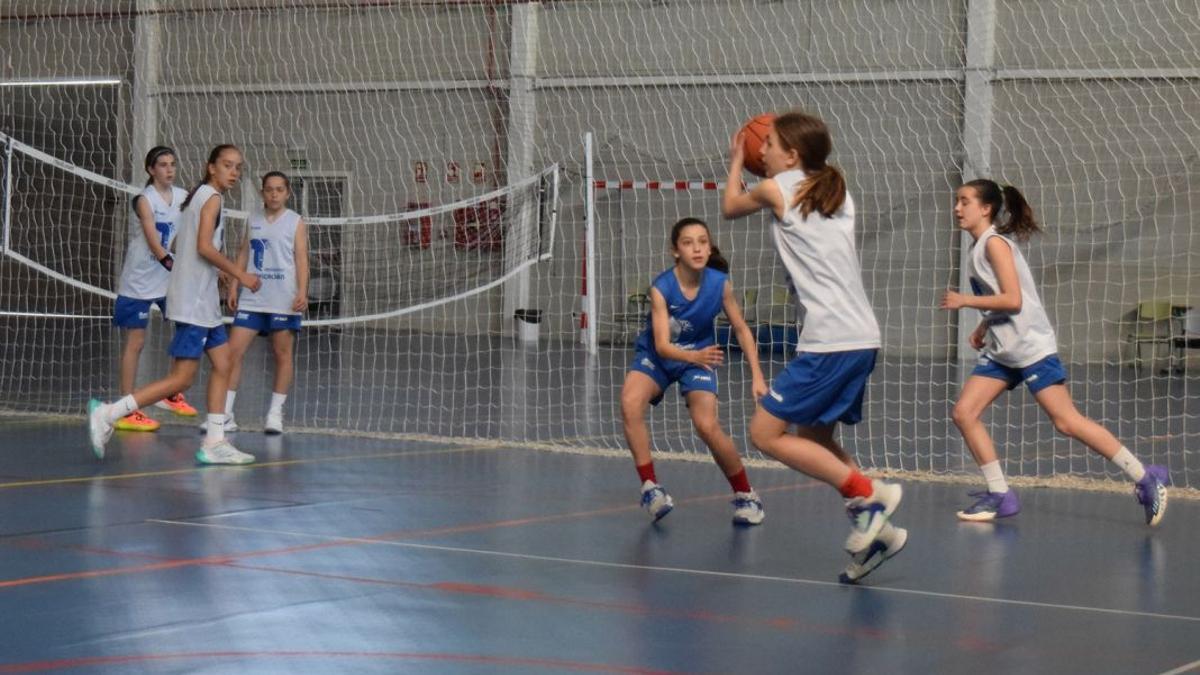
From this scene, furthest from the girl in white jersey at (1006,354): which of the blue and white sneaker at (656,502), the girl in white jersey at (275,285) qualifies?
the girl in white jersey at (275,285)

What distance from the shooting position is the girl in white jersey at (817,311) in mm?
4648

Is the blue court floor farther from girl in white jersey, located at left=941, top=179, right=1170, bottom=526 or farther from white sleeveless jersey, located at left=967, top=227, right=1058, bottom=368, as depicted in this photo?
white sleeveless jersey, located at left=967, top=227, right=1058, bottom=368

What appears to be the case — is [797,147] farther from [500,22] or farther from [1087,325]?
[500,22]

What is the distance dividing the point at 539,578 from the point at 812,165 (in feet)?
4.86

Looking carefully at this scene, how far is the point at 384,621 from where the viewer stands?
12.8ft

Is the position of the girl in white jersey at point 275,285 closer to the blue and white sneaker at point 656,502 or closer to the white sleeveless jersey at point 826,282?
the blue and white sneaker at point 656,502

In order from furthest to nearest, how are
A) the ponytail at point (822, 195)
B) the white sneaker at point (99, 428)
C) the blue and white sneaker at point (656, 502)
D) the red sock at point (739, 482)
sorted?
1. the white sneaker at point (99, 428)
2. the red sock at point (739, 482)
3. the blue and white sneaker at point (656, 502)
4. the ponytail at point (822, 195)

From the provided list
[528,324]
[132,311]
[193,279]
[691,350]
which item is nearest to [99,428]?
[193,279]

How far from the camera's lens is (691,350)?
568cm

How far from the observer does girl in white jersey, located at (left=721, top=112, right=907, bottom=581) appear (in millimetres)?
4648

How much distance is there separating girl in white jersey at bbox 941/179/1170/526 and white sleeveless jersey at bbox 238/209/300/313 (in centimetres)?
371

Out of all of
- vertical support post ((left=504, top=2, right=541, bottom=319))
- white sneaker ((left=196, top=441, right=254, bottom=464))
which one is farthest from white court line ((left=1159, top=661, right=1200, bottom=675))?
vertical support post ((left=504, top=2, right=541, bottom=319))

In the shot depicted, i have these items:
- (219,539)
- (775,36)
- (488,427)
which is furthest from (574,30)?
(219,539)

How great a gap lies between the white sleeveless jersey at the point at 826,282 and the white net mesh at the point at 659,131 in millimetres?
8240
